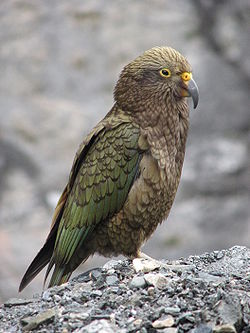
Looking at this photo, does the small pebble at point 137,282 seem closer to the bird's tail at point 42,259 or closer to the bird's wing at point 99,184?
the bird's wing at point 99,184

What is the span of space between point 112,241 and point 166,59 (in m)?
1.57

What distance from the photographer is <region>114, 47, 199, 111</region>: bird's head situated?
6.55 metres

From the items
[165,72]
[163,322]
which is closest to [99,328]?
[163,322]

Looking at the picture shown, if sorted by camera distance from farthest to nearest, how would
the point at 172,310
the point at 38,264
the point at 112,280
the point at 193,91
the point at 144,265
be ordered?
the point at 38,264, the point at 193,91, the point at 144,265, the point at 112,280, the point at 172,310

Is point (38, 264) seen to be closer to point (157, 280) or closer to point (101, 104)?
point (157, 280)

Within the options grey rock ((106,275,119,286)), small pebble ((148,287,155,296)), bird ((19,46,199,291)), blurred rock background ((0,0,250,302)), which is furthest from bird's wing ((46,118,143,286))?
blurred rock background ((0,0,250,302))

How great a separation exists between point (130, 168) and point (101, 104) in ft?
19.3

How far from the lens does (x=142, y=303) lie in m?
5.27

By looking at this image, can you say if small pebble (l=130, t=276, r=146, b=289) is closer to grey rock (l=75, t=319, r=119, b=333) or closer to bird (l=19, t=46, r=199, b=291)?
grey rock (l=75, t=319, r=119, b=333)

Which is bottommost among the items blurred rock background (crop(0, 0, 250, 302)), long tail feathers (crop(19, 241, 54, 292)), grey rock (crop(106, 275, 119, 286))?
grey rock (crop(106, 275, 119, 286))

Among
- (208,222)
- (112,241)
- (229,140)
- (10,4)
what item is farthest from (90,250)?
(10,4)

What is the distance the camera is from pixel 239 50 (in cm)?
1305

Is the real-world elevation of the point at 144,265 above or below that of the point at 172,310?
above

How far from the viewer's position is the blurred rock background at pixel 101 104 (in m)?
11.2
